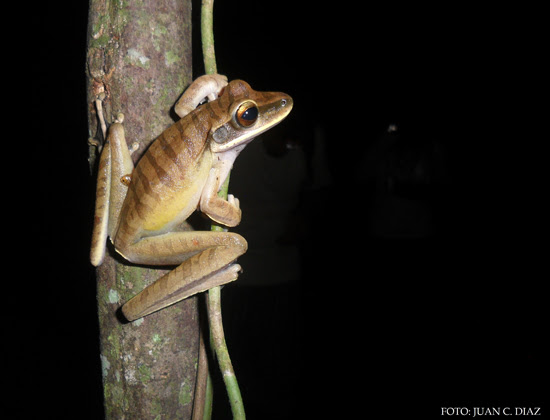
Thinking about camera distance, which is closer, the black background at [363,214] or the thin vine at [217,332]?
the thin vine at [217,332]

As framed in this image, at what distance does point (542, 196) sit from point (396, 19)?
207 inches

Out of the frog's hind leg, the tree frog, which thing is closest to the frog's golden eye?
the tree frog

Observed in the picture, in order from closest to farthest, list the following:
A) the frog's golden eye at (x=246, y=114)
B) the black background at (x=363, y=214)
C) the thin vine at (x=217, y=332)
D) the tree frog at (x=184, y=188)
→ the thin vine at (x=217, y=332) < the tree frog at (x=184, y=188) < the frog's golden eye at (x=246, y=114) < the black background at (x=363, y=214)

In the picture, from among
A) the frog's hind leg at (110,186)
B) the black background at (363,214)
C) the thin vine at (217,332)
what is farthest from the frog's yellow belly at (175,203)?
the black background at (363,214)

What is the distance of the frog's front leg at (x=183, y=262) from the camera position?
1.37 metres

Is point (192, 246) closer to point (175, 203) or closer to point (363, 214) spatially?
point (175, 203)

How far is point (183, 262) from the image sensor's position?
156 centimetres

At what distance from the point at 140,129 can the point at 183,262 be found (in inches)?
23.4

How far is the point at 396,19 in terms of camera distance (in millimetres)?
7266

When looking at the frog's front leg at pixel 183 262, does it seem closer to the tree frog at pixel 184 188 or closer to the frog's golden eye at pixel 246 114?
the tree frog at pixel 184 188

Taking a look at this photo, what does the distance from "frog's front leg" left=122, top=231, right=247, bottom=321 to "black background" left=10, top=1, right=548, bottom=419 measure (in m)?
2.29

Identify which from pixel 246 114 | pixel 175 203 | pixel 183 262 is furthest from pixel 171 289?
pixel 246 114

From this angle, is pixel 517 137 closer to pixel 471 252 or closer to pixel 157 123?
pixel 471 252

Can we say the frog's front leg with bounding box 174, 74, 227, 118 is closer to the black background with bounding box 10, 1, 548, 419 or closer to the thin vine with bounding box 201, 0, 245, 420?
the thin vine with bounding box 201, 0, 245, 420
